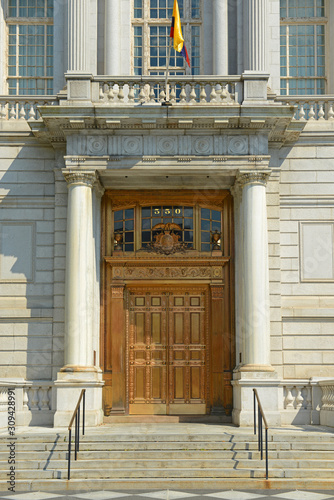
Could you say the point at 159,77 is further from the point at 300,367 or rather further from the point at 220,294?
the point at 300,367

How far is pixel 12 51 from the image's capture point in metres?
20.9

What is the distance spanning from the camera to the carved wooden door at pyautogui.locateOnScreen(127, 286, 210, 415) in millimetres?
18719

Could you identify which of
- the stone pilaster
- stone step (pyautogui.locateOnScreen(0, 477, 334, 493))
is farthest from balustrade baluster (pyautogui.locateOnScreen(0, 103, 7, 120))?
stone step (pyautogui.locateOnScreen(0, 477, 334, 493))

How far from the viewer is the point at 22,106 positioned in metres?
18.9

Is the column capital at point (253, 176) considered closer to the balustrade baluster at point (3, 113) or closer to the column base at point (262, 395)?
the column base at point (262, 395)

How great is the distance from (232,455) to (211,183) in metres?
6.93

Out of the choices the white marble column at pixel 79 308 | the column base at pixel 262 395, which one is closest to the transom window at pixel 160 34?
the white marble column at pixel 79 308

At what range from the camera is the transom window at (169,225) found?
1911 cm

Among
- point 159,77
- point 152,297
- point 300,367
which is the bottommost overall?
point 300,367

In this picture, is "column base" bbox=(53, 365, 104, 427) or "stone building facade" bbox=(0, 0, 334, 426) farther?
"stone building facade" bbox=(0, 0, 334, 426)

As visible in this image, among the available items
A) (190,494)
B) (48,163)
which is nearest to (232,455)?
(190,494)

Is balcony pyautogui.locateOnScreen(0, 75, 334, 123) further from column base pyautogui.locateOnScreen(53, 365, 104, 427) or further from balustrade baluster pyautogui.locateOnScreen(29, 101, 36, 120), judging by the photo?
column base pyautogui.locateOnScreen(53, 365, 104, 427)

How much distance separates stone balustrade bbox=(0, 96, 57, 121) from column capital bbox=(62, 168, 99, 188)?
2.05 m

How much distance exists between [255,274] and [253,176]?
6.77 ft
